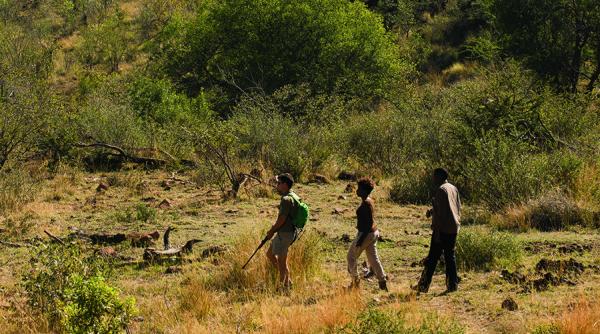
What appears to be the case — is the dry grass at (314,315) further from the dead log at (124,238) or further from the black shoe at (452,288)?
the dead log at (124,238)

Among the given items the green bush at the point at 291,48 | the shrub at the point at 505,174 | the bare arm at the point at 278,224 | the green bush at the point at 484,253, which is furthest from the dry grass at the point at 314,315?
the green bush at the point at 291,48

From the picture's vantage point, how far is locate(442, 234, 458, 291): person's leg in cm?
772

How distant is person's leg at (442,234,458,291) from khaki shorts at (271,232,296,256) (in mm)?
1656

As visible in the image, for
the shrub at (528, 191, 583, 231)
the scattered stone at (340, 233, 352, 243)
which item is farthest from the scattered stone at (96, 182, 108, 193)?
the shrub at (528, 191, 583, 231)

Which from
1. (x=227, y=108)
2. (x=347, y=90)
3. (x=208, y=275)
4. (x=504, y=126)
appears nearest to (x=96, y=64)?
(x=227, y=108)

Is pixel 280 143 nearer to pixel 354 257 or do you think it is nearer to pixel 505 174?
pixel 505 174

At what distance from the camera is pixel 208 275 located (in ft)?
28.9

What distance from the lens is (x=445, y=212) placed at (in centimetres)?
762

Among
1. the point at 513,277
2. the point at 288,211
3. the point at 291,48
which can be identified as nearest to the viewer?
the point at 288,211

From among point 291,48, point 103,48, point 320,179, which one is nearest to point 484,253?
point 320,179

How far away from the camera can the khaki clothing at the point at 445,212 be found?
25.0 ft

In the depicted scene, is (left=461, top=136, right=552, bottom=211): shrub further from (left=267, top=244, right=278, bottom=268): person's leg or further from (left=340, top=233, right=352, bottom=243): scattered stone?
(left=267, top=244, right=278, bottom=268): person's leg

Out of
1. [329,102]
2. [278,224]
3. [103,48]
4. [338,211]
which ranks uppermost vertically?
[103,48]

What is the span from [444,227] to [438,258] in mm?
417
